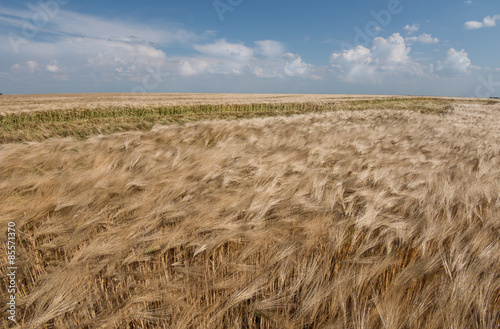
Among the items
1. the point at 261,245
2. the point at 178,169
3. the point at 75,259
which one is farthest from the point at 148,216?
the point at 178,169

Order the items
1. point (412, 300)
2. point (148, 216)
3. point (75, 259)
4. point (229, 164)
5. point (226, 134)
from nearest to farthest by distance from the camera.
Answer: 1. point (412, 300)
2. point (75, 259)
3. point (148, 216)
4. point (229, 164)
5. point (226, 134)

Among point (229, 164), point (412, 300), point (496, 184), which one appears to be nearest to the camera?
point (412, 300)

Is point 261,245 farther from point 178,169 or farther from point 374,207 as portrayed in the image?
point 178,169

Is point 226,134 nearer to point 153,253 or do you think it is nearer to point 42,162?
point 42,162

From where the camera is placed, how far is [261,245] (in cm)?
102

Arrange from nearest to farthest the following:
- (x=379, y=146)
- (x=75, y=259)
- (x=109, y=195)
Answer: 1. (x=75, y=259)
2. (x=109, y=195)
3. (x=379, y=146)

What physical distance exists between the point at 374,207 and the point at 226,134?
112 inches

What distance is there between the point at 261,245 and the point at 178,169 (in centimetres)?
103

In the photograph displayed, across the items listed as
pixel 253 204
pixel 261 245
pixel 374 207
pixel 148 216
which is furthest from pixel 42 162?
pixel 374 207

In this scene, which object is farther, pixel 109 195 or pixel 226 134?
pixel 226 134

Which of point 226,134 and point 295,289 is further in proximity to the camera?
point 226,134

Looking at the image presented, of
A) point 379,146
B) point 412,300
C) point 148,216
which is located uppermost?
point 379,146

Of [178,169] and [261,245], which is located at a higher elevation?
[178,169]

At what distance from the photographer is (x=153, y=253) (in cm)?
101
